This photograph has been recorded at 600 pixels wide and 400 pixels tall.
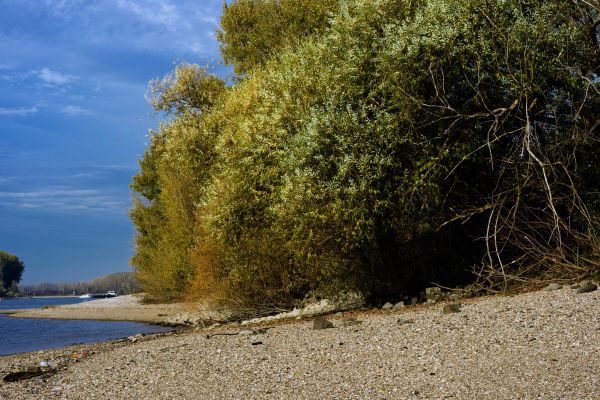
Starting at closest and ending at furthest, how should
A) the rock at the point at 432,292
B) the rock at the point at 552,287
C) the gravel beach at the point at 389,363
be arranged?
the gravel beach at the point at 389,363
the rock at the point at 552,287
the rock at the point at 432,292

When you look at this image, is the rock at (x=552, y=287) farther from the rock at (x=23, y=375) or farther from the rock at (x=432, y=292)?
the rock at (x=23, y=375)

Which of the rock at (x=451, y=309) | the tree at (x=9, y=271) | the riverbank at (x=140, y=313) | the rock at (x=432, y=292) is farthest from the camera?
the tree at (x=9, y=271)

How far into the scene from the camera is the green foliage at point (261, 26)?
38.4 m

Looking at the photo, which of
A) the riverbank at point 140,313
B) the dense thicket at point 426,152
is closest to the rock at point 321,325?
the dense thicket at point 426,152

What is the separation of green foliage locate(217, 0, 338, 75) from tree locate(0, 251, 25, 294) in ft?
479

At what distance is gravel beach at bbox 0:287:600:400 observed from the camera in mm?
9164

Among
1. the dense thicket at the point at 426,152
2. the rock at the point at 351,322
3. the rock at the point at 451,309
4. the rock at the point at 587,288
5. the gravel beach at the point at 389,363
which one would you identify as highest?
the dense thicket at the point at 426,152

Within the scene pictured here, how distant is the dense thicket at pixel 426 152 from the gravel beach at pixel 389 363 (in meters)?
4.46

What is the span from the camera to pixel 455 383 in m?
9.19

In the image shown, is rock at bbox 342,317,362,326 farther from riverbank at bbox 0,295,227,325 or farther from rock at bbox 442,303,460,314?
→ riverbank at bbox 0,295,227,325

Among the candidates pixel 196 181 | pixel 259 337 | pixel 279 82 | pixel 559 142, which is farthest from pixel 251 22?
pixel 259 337

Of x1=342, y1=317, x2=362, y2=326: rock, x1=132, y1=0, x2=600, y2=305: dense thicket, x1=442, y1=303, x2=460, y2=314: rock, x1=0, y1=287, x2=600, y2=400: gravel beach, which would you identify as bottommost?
x1=0, y1=287, x2=600, y2=400: gravel beach

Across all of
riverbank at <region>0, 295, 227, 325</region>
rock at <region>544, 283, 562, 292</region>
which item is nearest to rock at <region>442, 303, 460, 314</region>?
rock at <region>544, 283, 562, 292</region>

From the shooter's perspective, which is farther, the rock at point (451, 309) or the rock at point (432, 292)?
the rock at point (432, 292)
